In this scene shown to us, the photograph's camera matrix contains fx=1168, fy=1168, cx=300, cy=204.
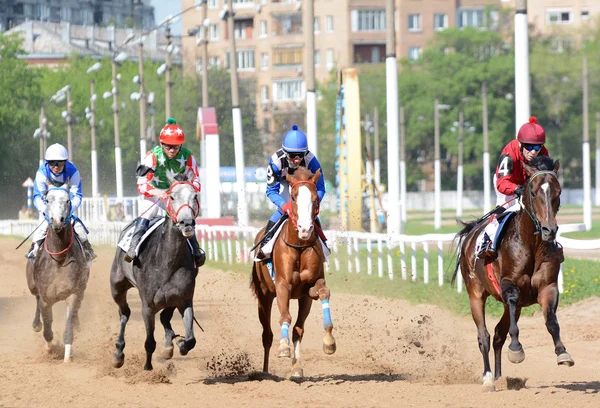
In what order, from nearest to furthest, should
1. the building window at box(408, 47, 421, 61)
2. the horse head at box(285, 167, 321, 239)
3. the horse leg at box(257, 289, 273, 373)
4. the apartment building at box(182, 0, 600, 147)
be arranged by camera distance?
1. the horse head at box(285, 167, 321, 239)
2. the horse leg at box(257, 289, 273, 373)
3. the apartment building at box(182, 0, 600, 147)
4. the building window at box(408, 47, 421, 61)

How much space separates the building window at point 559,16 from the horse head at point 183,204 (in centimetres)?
10279

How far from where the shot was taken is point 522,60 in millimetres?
18906

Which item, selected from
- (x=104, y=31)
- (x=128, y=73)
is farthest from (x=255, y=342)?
(x=104, y=31)

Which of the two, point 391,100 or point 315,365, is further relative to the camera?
point 391,100

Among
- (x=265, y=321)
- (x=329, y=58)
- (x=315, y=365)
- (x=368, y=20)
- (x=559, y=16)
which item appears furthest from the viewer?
(x=559, y=16)

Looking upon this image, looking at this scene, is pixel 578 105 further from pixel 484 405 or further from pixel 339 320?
pixel 484 405

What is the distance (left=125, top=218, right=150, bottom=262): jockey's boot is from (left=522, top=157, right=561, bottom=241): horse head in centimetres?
391

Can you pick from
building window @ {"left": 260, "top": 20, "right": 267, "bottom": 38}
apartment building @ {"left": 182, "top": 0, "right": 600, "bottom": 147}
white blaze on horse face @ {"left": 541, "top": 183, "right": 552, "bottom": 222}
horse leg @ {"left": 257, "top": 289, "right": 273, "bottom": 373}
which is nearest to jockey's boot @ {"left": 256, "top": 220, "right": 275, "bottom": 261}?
horse leg @ {"left": 257, "top": 289, "right": 273, "bottom": 373}

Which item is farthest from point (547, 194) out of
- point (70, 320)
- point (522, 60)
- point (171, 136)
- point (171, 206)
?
point (522, 60)

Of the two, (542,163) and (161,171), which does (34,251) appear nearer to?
(161,171)

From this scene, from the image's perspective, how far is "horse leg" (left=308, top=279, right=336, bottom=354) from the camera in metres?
10.6

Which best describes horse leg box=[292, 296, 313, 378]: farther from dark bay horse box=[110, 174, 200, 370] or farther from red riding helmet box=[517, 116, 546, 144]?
red riding helmet box=[517, 116, 546, 144]

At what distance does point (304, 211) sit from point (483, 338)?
7.05 feet

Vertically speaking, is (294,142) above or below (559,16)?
below
